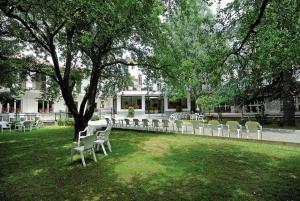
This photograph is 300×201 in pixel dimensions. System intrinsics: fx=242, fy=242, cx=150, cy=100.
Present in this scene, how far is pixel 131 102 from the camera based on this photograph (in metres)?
45.5

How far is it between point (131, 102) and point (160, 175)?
127 feet

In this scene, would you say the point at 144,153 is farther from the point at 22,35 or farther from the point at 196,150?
the point at 22,35

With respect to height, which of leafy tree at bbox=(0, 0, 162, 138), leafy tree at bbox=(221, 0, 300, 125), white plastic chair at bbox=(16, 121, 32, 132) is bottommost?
white plastic chair at bbox=(16, 121, 32, 132)

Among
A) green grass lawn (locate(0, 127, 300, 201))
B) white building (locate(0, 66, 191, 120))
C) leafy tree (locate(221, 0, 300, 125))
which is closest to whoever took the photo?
green grass lawn (locate(0, 127, 300, 201))

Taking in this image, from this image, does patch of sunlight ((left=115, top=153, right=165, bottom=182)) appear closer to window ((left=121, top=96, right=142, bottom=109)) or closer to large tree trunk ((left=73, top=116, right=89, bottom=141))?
large tree trunk ((left=73, top=116, right=89, bottom=141))

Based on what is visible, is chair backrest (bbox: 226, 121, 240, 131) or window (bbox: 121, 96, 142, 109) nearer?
chair backrest (bbox: 226, 121, 240, 131)

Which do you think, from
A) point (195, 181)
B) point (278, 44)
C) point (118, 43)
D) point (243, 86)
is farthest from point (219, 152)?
point (243, 86)

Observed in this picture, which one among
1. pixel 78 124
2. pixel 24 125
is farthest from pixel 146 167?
pixel 24 125

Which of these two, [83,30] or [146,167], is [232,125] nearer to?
[146,167]

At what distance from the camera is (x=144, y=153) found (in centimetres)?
1002

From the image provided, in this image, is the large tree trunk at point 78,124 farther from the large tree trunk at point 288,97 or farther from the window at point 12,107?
the window at point 12,107

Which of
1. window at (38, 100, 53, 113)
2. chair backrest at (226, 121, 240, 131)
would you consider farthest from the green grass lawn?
window at (38, 100, 53, 113)

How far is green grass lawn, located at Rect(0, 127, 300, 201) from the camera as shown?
18.5 ft

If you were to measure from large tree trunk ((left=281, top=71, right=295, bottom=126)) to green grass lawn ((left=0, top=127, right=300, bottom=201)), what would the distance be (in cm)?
1222
